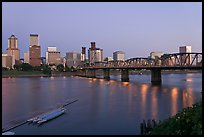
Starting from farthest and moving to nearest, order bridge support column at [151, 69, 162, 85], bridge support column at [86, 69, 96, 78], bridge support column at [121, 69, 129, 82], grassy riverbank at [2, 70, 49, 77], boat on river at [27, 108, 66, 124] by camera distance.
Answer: grassy riverbank at [2, 70, 49, 77], bridge support column at [86, 69, 96, 78], bridge support column at [121, 69, 129, 82], bridge support column at [151, 69, 162, 85], boat on river at [27, 108, 66, 124]

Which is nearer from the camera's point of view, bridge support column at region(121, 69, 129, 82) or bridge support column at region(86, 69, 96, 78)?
bridge support column at region(121, 69, 129, 82)

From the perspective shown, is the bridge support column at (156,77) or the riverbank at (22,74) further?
the riverbank at (22,74)

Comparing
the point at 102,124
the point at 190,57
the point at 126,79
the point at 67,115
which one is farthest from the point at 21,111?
the point at 126,79

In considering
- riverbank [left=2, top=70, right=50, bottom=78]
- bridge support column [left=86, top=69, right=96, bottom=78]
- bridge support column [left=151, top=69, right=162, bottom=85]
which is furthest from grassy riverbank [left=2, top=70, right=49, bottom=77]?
bridge support column [left=151, top=69, right=162, bottom=85]

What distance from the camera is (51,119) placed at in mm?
25672

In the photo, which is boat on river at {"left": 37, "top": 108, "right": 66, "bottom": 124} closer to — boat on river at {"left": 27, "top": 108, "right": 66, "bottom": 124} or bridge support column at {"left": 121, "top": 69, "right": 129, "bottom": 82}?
boat on river at {"left": 27, "top": 108, "right": 66, "bottom": 124}

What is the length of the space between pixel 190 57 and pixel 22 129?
224 ft

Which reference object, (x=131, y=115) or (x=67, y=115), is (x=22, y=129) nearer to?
(x=67, y=115)

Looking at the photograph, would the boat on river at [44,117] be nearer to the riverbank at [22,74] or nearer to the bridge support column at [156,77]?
the bridge support column at [156,77]

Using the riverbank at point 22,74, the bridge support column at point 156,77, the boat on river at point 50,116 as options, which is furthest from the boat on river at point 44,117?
the riverbank at point 22,74

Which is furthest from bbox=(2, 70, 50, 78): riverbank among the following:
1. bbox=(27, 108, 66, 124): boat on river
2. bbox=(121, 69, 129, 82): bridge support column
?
bbox=(27, 108, 66, 124): boat on river

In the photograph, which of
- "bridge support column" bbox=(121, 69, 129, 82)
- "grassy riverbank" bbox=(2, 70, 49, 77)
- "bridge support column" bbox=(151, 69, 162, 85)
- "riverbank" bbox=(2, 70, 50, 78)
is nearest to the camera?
"bridge support column" bbox=(151, 69, 162, 85)

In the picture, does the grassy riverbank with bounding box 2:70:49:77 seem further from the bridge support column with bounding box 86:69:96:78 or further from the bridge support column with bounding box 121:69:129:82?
the bridge support column with bounding box 121:69:129:82

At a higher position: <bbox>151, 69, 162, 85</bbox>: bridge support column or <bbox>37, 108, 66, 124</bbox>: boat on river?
<bbox>151, 69, 162, 85</bbox>: bridge support column
